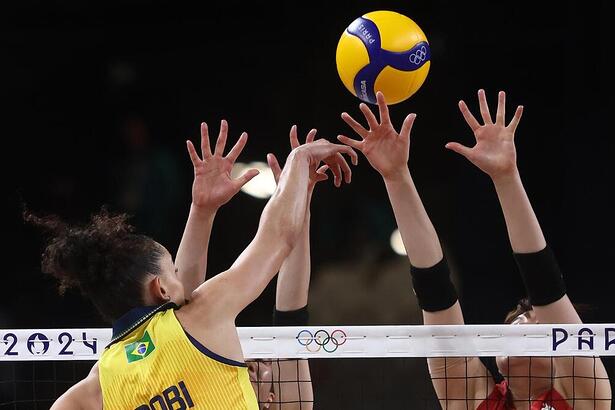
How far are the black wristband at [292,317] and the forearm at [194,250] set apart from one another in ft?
1.69

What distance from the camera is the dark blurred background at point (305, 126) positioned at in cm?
890

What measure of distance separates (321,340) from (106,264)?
1.44 metres

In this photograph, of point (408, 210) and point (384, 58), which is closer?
point (408, 210)

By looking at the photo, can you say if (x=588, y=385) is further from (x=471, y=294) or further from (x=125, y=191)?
(x=125, y=191)

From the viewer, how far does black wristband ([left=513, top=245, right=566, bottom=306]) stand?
11.5 feet

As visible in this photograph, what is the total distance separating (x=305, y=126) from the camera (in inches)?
374

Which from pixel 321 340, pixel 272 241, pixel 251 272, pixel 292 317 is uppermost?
pixel 272 241

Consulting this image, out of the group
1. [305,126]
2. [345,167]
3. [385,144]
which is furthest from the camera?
[305,126]

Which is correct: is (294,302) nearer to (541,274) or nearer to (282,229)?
(282,229)

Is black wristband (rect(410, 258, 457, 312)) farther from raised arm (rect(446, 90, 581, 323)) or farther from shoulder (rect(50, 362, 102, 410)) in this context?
shoulder (rect(50, 362, 102, 410))

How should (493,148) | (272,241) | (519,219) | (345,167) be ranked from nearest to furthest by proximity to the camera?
1. (272,241)
2. (519,219)
3. (493,148)
4. (345,167)

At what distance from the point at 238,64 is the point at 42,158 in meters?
2.12

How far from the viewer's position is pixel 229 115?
376 inches

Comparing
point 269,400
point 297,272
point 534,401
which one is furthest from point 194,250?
point 534,401
